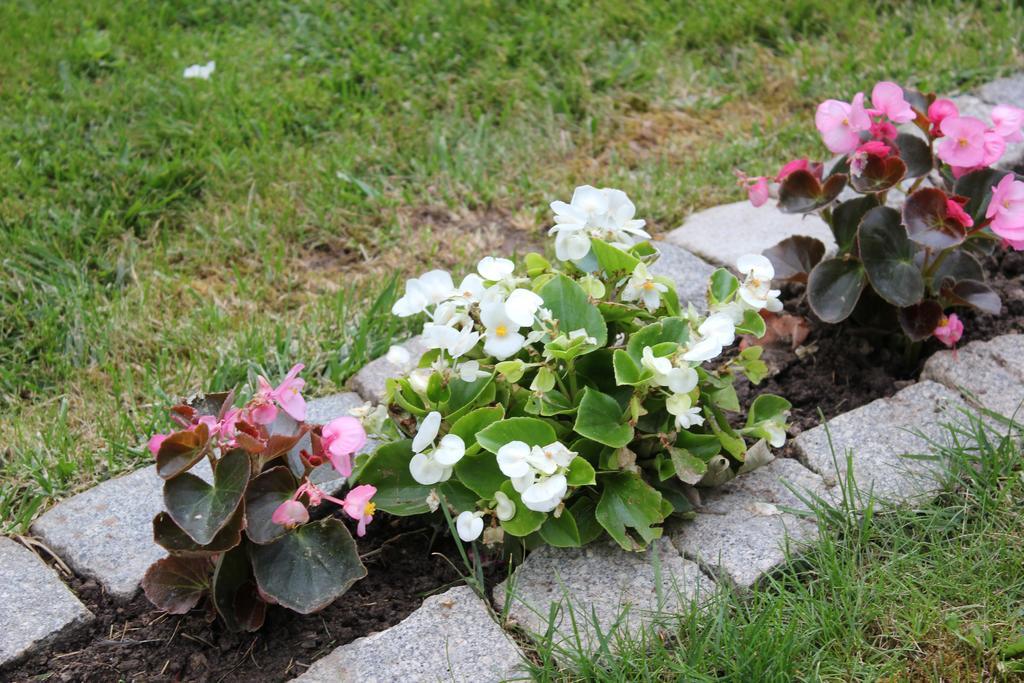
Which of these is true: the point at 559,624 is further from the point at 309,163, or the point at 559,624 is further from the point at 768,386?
the point at 309,163

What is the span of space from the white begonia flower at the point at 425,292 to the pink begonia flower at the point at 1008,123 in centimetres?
123

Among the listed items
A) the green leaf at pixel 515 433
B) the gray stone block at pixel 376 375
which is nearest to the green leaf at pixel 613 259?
the green leaf at pixel 515 433

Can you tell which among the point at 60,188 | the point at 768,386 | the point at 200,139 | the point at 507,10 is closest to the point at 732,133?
the point at 507,10

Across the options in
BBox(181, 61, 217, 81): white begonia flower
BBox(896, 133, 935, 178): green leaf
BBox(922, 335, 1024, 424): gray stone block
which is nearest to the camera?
BBox(922, 335, 1024, 424): gray stone block

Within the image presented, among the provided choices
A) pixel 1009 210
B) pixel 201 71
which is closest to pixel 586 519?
pixel 1009 210

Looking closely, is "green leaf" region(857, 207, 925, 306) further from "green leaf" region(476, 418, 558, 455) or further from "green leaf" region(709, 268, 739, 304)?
"green leaf" region(476, 418, 558, 455)

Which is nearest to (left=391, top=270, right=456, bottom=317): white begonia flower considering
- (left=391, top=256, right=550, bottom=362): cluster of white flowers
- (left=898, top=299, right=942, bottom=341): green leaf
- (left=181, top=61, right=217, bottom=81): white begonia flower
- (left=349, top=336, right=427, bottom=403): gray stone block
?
(left=391, top=256, right=550, bottom=362): cluster of white flowers

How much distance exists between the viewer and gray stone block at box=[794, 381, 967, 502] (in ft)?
6.82

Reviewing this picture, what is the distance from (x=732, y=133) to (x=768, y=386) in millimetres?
1305

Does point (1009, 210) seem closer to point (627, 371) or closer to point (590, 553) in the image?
point (627, 371)

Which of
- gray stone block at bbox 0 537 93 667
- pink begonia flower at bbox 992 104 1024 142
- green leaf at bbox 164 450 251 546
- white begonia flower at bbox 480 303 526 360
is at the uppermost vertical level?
pink begonia flower at bbox 992 104 1024 142

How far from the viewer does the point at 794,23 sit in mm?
3984

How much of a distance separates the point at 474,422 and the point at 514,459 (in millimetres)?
153

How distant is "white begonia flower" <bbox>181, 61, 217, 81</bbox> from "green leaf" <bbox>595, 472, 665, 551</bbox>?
2.38 meters
